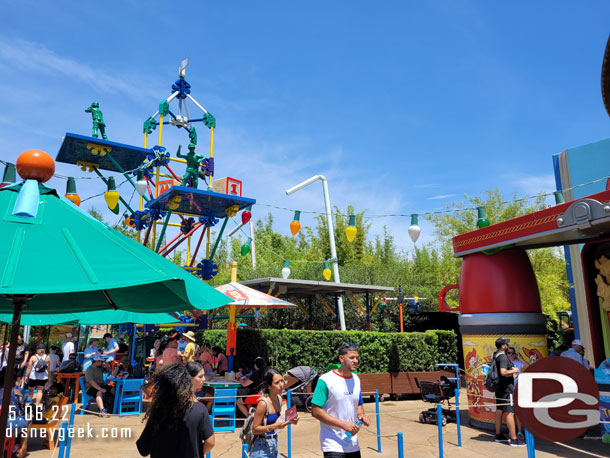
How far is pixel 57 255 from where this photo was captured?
2.91 meters

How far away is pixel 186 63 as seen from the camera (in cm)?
1714

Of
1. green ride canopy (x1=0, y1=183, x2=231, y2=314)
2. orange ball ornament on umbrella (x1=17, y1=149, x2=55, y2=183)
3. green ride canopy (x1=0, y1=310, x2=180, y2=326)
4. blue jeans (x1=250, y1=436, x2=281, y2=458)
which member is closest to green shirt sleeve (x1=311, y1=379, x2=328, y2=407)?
blue jeans (x1=250, y1=436, x2=281, y2=458)

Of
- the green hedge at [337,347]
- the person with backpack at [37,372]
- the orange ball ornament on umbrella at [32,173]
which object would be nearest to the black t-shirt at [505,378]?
the green hedge at [337,347]

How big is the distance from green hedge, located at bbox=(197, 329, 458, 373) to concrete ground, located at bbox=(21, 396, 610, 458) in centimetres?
275

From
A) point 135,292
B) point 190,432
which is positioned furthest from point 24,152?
point 190,432

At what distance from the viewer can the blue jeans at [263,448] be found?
4.11 m

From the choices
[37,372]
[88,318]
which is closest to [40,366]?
[37,372]

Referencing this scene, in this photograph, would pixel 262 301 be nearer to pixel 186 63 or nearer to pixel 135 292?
pixel 135 292

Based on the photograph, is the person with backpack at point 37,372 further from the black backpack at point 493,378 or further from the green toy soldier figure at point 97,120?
the black backpack at point 493,378

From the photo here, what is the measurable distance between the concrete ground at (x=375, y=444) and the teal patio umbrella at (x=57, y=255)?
4393 millimetres

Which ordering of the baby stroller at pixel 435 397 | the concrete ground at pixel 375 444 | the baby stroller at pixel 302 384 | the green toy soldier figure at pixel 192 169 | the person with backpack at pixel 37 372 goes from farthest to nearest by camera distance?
the green toy soldier figure at pixel 192 169 < the baby stroller at pixel 302 384 < the person with backpack at pixel 37 372 < the baby stroller at pixel 435 397 < the concrete ground at pixel 375 444

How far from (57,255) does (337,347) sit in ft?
36.3

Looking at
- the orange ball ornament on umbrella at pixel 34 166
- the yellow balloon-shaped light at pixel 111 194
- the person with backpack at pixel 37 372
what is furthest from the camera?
the yellow balloon-shaped light at pixel 111 194

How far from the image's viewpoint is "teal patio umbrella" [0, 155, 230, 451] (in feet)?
8.93
